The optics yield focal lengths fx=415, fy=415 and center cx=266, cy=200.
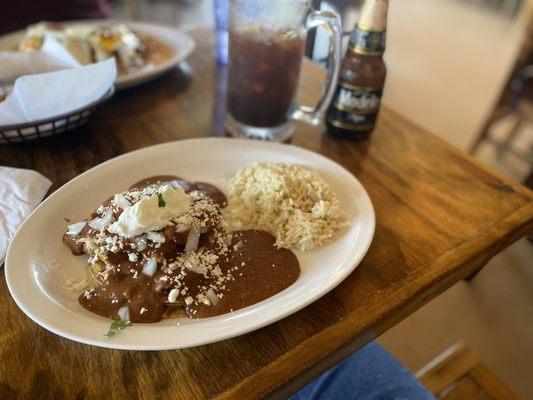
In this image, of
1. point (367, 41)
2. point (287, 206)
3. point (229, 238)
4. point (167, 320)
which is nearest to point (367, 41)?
point (367, 41)

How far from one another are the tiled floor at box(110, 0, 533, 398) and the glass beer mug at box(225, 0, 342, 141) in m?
0.27

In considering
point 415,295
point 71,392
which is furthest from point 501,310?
point 71,392

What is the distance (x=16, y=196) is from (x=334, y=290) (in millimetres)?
701

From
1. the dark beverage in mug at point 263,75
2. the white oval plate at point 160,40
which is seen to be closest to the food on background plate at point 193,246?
the dark beverage in mug at point 263,75

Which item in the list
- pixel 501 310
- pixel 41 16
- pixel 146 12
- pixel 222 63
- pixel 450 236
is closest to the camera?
pixel 450 236

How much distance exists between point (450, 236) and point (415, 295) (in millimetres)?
221

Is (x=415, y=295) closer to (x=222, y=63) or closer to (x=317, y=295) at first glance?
(x=317, y=295)

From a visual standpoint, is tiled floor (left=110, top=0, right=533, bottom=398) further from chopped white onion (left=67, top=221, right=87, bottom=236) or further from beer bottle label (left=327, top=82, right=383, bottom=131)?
chopped white onion (left=67, top=221, right=87, bottom=236)

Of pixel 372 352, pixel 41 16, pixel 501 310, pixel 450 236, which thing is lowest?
pixel 501 310

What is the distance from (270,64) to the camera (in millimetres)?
1111

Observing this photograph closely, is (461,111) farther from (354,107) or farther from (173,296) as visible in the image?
(173,296)

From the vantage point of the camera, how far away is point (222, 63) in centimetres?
160

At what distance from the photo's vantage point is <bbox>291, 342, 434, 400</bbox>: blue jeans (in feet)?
3.17

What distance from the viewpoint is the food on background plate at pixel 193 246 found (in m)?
0.73
